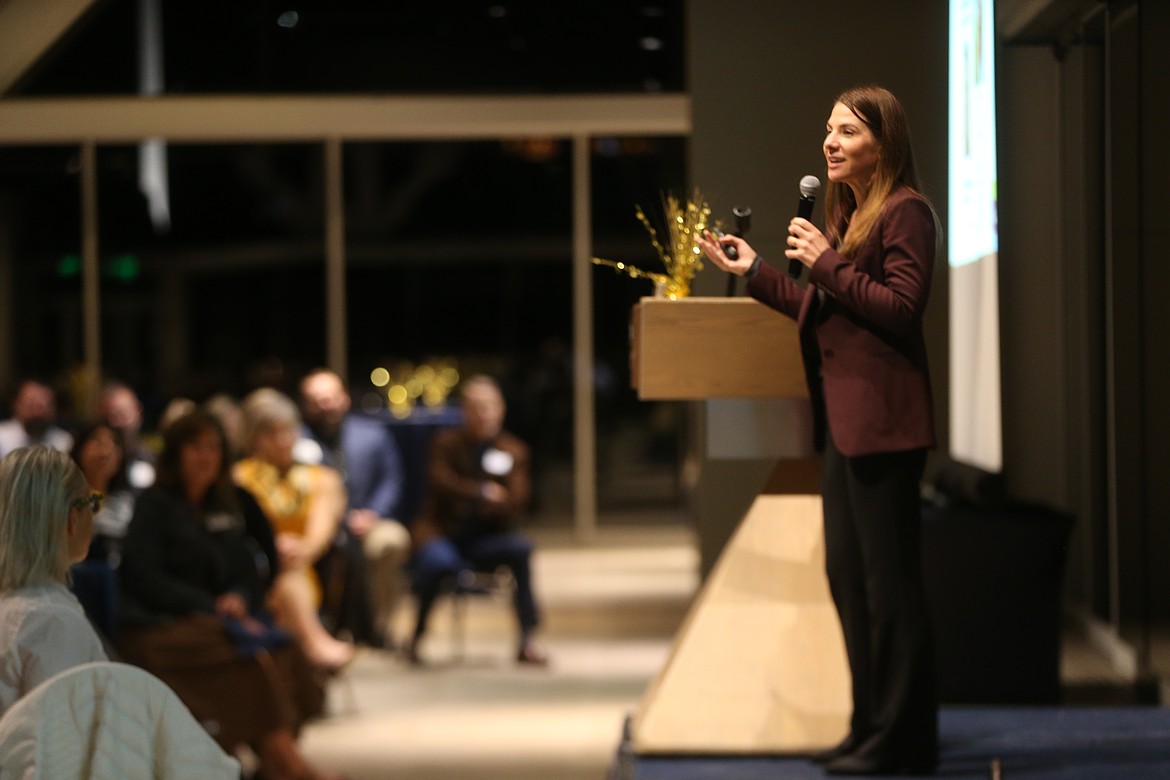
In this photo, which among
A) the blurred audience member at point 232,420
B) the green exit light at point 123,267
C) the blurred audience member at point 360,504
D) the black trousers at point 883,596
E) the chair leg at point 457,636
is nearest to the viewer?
the black trousers at point 883,596

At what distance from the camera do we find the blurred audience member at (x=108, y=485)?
15.3ft

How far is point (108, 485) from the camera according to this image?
555 cm

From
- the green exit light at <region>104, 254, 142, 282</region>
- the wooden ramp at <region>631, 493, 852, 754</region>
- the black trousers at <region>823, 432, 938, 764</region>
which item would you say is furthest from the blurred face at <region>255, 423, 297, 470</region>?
the green exit light at <region>104, 254, 142, 282</region>

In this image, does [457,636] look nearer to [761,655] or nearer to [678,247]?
[761,655]

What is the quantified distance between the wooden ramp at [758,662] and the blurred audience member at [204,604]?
1.64m

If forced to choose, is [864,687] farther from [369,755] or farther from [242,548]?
[369,755]

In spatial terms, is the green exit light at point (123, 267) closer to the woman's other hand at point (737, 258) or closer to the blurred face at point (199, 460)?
the blurred face at point (199, 460)

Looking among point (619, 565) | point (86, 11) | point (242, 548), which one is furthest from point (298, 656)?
point (619, 565)

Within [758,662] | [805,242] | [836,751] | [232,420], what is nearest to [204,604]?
[758,662]

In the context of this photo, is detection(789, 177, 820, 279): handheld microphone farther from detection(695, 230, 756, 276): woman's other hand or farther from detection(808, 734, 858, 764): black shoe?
detection(808, 734, 858, 764): black shoe

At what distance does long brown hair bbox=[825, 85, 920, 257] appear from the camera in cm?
214

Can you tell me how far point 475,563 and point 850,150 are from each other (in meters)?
5.62

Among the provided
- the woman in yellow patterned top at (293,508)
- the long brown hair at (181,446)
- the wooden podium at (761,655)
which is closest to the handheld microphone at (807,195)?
the wooden podium at (761,655)

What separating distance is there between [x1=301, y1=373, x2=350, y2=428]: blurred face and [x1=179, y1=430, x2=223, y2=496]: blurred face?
2227 mm
